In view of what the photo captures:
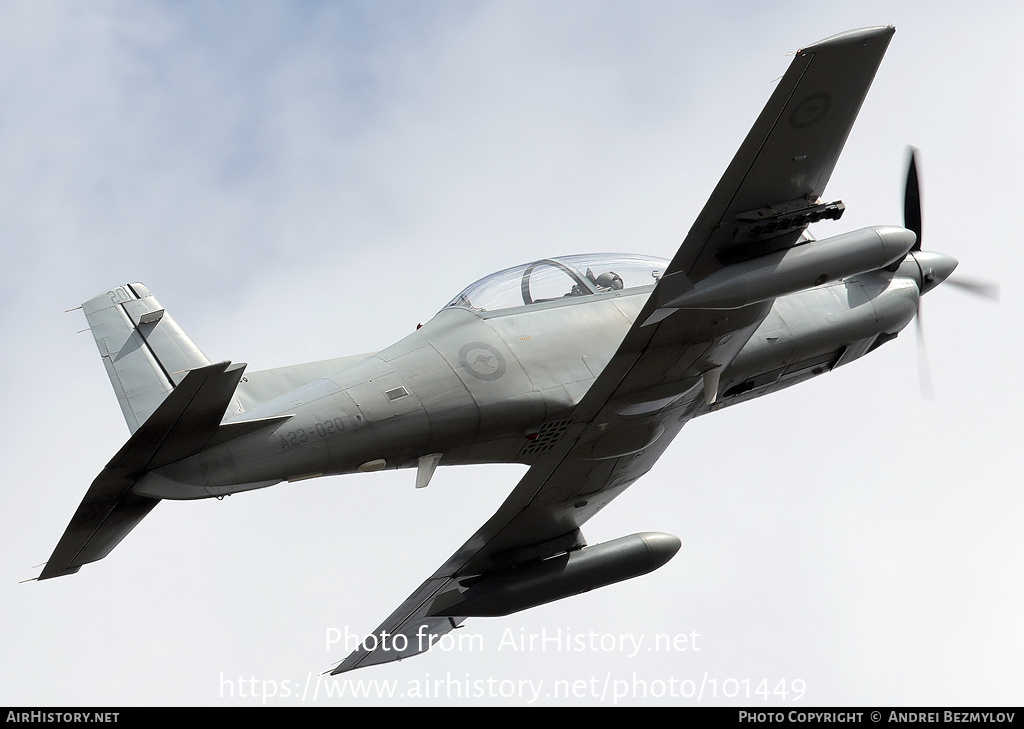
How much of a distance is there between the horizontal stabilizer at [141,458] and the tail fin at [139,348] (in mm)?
1849

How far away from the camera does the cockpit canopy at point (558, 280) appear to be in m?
15.0

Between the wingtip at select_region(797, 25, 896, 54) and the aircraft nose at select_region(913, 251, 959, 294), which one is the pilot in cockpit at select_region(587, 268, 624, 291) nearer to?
the wingtip at select_region(797, 25, 896, 54)

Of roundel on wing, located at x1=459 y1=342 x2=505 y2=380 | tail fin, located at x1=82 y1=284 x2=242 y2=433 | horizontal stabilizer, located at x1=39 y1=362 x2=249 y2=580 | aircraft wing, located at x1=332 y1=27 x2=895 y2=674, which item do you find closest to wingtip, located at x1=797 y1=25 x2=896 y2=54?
aircraft wing, located at x1=332 y1=27 x2=895 y2=674

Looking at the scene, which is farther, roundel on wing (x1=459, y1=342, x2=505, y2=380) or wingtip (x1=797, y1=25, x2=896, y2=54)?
roundel on wing (x1=459, y1=342, x2=505, y2=380)

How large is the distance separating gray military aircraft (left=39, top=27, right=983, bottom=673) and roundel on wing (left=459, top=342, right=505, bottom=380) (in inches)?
0.9

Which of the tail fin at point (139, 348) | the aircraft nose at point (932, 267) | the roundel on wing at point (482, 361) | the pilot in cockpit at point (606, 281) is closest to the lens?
the roundel on wing at point (482, 361)

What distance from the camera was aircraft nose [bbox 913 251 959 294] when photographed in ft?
58.5

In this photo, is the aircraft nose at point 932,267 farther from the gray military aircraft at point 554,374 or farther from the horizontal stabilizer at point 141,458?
the horizontal stabilizer at point 141,458

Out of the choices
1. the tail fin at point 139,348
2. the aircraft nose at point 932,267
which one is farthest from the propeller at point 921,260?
the tail fin at point 139,348

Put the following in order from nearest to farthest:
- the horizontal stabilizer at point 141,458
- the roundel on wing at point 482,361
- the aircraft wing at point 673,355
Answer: the horizontal stabilizer at point 141,458
the aircraft wing at point 673,355
the roundel on wing at point 482,361

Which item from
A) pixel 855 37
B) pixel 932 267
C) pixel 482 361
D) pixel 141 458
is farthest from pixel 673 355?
pixel 141 458

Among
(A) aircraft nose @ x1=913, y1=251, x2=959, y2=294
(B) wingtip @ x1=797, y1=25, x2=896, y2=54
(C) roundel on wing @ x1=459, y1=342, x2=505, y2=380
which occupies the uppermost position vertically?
(A) aircraft nose @ x1=913, y1=251, x2=959, y2=294

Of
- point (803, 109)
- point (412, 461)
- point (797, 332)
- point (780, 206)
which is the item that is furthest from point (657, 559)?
point (803, 109)
